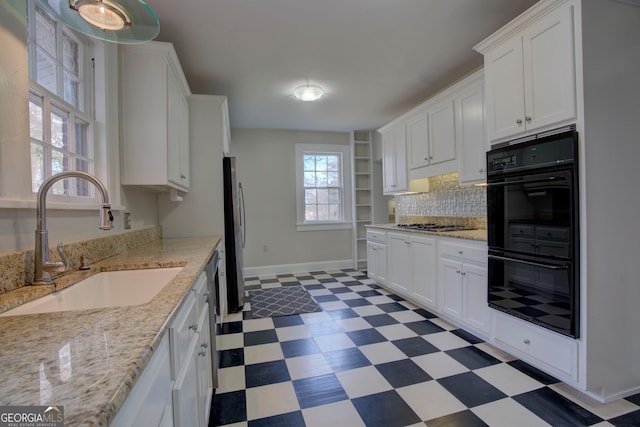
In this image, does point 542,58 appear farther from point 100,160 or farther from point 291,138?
point 291,138

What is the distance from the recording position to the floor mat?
10.5 ft

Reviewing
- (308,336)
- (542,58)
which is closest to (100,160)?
(308,336)

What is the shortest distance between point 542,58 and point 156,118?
254 cm

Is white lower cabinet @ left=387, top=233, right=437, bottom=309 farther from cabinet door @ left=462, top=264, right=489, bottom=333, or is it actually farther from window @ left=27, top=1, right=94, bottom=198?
window @ left=27, top=1, right=94, bottom=198

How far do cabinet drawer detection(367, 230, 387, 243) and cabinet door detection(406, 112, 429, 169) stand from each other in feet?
3.04

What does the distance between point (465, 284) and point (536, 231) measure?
0.83 meters

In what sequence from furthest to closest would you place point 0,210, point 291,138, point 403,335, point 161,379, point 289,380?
point 291,138
point 403,335
point 289,380
point 0,210
point 161,379

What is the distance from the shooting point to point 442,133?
3121mm

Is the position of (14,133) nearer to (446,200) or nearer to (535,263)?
(535,263)

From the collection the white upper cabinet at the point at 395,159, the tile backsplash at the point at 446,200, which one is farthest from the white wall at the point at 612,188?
the white upper cabinet at the point at 395,159

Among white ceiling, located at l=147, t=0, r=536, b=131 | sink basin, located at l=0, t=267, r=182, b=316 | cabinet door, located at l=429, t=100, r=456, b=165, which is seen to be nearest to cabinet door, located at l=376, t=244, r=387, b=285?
cabinet door, located at l=429, t=100, r=456, b=165

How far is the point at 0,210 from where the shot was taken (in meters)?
1.03

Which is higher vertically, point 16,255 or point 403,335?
point 16,255

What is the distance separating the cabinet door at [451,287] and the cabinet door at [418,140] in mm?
1239
